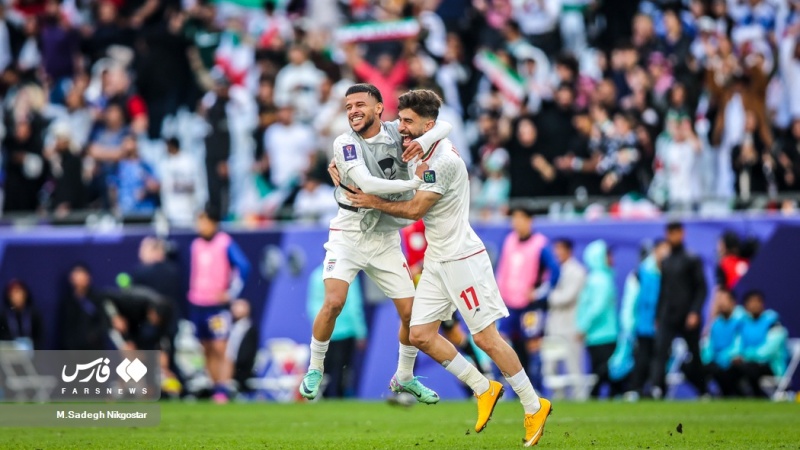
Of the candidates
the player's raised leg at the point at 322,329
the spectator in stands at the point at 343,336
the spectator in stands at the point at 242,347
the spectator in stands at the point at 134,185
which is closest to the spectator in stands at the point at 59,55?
the spectator in stands at the point at 134,185

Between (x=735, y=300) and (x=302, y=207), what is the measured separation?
6509 millimetres

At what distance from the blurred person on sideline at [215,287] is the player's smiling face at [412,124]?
956 centimetres

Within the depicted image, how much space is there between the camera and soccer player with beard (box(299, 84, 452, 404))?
11742 mm

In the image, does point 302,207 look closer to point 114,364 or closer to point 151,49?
point 151,49

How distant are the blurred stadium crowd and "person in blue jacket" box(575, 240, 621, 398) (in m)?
0.78

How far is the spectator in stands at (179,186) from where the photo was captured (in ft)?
72.7

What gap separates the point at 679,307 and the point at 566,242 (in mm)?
1797

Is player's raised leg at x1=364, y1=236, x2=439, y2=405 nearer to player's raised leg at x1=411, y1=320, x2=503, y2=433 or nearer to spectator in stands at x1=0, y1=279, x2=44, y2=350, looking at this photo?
player's raised leg at x1=411, y1=320, x2=503, y2=433

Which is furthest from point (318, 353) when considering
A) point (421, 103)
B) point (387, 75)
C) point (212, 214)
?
point (387, 75)

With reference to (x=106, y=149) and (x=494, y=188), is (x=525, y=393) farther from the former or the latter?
(x=106, y=149)

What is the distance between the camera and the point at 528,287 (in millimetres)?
19328

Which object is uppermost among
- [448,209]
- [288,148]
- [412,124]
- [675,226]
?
[412,124]

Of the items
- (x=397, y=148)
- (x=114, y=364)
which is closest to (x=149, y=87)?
(x=114, y=364)

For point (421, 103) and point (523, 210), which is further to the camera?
point (523, 210)
